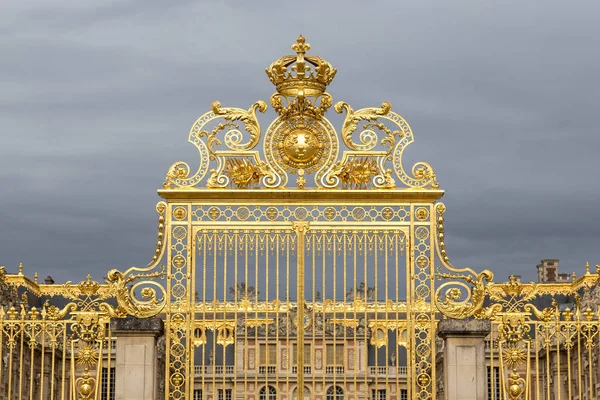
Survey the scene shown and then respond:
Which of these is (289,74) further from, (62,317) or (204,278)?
(62,317)

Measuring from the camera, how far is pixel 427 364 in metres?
14.5

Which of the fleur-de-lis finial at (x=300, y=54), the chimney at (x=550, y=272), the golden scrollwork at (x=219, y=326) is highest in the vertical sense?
the chimney at (x=550, y=272)

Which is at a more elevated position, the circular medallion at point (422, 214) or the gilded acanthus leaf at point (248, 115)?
the gilded acanthus leaf at point (248, 115)

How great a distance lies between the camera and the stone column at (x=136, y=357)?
14.1 metres

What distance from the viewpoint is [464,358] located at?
555 inches

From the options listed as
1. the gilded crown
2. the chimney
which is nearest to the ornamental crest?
the gilded crown

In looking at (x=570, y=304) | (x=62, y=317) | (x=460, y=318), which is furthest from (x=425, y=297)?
(x=570, y=304)

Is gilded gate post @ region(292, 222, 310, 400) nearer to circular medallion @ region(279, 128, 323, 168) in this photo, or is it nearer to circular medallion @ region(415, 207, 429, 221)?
circular medallion @ region(279, 128, 323, 168)

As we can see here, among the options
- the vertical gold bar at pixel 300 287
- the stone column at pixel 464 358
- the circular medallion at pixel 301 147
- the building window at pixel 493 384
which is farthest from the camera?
the building window at pixel 493 384

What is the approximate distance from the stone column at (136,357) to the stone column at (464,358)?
10.4 ft

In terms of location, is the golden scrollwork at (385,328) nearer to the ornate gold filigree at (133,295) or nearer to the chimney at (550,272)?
the ornate gold filigree at (133,295)

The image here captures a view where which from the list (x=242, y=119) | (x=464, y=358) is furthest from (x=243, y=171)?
(x=464, y=358)

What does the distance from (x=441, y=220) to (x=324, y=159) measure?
4.87 ft

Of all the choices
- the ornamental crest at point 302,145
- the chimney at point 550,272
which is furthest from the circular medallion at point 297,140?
the chimney at point 550,272
